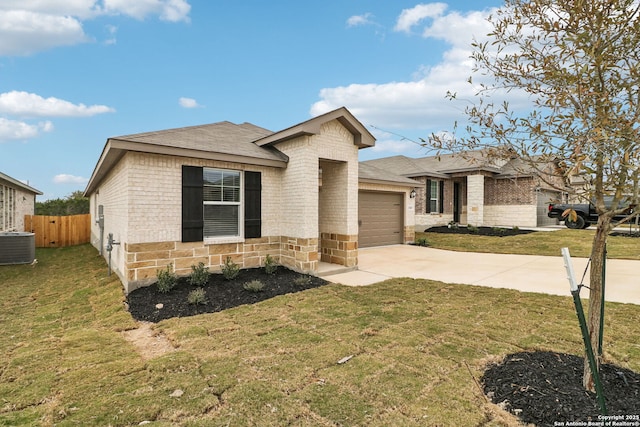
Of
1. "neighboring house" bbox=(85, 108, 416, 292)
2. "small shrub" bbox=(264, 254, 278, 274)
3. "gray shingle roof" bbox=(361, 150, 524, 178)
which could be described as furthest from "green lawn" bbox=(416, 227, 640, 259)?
"small shrub" bbox=(264, 254, 278, 274)

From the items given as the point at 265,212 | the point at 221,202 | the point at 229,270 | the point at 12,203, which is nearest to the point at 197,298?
the point at 229,270

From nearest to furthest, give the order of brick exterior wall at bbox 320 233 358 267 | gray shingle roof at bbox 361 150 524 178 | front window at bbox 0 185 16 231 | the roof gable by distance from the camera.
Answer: the roof gable
brick exterior wall at bbox 320 233 358 267
front window at bbox 0 185 16 231
gray shingle roof at bbox 361 150 524 178

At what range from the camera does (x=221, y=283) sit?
6742 mm

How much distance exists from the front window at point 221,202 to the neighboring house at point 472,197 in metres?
12.3

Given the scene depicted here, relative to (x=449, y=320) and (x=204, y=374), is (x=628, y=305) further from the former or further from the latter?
(x=204, y=374)

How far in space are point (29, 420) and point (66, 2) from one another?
10398 millimetres

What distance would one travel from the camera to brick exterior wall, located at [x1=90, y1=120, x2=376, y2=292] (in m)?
6.30

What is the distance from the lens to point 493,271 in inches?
316

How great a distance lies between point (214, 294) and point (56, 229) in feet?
50.1

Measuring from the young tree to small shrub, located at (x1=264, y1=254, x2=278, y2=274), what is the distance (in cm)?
551

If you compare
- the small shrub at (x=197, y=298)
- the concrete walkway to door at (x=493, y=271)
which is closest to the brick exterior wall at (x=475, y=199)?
the concrete walkway to door at (x=493, y=271)

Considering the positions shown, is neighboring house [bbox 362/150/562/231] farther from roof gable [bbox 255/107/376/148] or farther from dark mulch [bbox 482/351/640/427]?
dark mulch [bbox 482/351/640/427]

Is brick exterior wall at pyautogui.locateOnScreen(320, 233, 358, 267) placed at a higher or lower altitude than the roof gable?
lower

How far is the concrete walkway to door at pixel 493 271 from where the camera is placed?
6.30 meters
